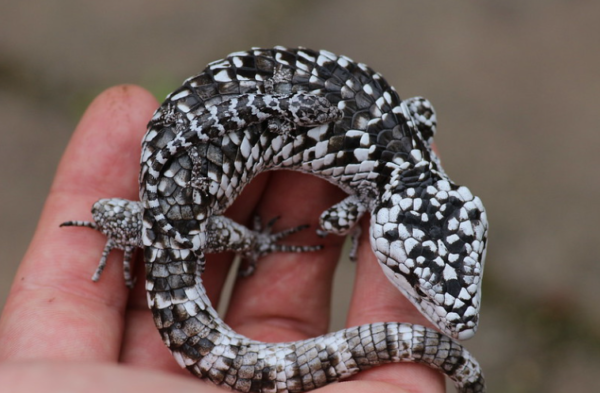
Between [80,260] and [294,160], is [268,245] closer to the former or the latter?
[294,160]

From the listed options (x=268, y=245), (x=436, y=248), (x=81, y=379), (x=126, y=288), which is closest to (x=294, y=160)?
(x=268, y=245)

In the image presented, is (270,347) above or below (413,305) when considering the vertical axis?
below

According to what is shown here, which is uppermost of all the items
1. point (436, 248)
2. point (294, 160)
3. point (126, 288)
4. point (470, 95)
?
point (470, 95)

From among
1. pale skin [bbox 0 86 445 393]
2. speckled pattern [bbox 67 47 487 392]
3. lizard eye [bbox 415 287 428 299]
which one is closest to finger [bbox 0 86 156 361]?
pale skin [bbox 0 86 445 393]

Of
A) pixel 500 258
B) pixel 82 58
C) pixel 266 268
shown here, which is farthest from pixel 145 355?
pixel 82 58

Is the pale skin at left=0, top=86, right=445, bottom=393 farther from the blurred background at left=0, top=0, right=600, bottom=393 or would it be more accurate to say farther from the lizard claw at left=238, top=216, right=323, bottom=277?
the blurred background at left=0, top=0, right=600, bottom=393

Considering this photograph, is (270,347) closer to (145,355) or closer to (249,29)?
(145,355)

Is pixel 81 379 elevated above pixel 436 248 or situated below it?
below
